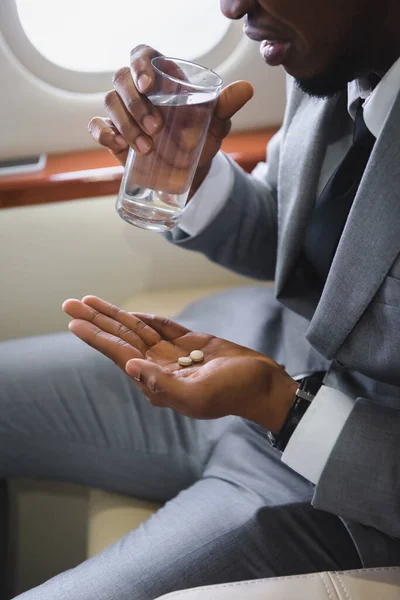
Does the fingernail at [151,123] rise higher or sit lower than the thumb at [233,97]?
lower

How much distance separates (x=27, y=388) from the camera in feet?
3.12

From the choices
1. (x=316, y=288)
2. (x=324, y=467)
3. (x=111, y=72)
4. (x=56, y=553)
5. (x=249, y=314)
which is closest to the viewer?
(x=324, y=467)

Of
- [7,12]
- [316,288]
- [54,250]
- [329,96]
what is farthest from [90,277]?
[329,96]

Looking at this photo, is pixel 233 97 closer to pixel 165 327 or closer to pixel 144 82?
pixel 144 82

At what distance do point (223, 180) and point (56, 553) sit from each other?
0.86 m

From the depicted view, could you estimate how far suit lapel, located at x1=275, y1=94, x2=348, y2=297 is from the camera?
83 centimetres

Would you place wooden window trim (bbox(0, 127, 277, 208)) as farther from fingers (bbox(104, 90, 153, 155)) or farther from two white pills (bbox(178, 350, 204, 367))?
two white pills (bbox(178, 350, 204, 367))

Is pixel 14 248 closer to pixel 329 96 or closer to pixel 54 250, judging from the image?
pixel 54 250

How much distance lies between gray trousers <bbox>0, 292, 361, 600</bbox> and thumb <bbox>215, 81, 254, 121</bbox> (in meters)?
0.35

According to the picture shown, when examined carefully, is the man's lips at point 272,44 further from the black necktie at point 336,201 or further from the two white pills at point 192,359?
the two white pills at point 192,359

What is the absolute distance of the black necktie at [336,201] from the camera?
0.75 m

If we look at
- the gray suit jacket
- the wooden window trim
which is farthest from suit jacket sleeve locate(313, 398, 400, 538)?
the wooden window trim

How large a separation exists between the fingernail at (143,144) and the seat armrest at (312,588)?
1.56ft

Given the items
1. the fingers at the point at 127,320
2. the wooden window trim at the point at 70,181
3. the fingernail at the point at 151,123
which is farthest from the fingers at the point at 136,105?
the wooden window trim at the point at 70,181
